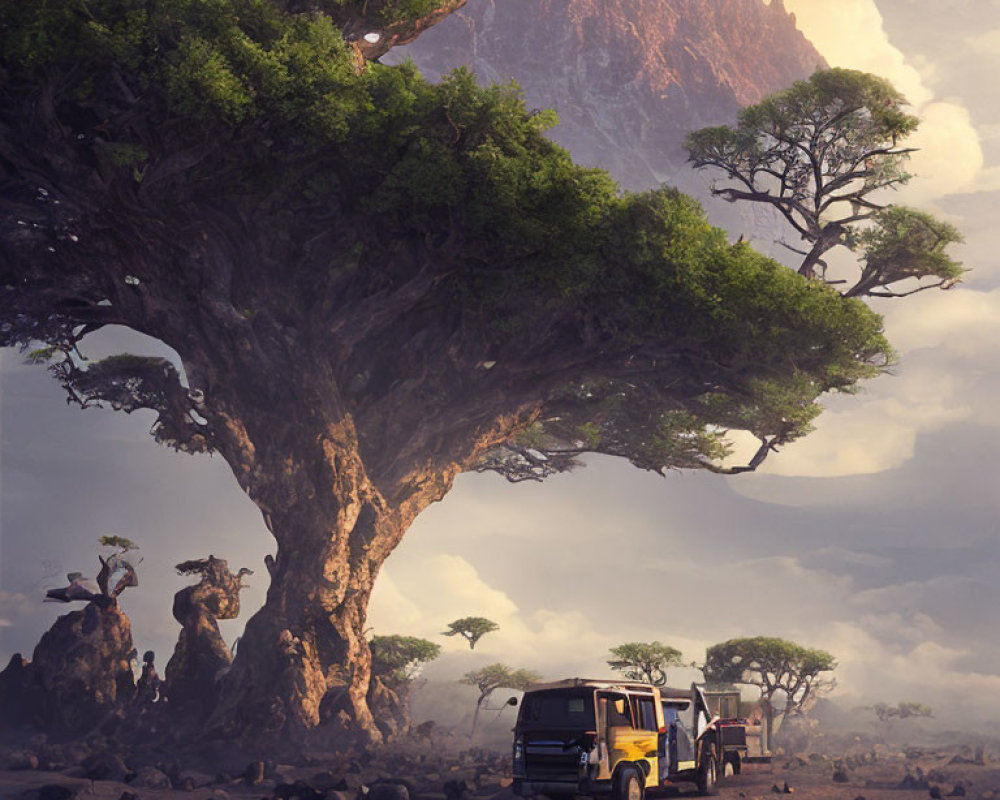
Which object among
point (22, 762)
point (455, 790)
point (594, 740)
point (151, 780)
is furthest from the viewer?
point (22, 762)

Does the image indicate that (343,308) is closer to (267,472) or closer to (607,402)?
(267,472)

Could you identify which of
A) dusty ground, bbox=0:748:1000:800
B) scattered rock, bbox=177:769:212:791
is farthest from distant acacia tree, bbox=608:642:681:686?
scattered rock, bbox=177:769:212:791

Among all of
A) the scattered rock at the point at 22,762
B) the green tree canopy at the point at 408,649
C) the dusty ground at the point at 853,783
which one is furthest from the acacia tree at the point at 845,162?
the green tree canopy at the point at 408,649

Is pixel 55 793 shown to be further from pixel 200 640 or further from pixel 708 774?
pixel 708 774

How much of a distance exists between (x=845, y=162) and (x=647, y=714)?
72.5 ft

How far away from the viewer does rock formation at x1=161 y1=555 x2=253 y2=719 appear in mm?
33281

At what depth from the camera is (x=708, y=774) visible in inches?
885

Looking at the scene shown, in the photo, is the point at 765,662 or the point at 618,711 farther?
the point at 765,662

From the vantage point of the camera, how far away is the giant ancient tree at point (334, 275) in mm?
23812

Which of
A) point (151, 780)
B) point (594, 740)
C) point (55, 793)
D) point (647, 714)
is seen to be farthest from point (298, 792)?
point (647, 714)

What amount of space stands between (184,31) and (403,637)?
43270 millimetres

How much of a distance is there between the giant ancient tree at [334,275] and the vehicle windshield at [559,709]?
12866mm

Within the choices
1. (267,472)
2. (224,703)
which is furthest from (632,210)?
(224,703)

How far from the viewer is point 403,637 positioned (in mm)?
58594
